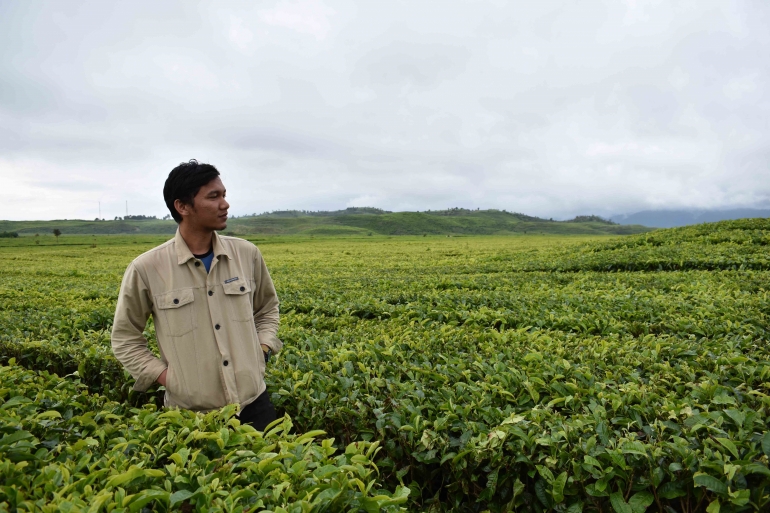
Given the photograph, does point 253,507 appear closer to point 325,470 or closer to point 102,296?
point 325,470

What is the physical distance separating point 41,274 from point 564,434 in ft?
78.2

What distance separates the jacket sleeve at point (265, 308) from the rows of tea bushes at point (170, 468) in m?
0.85

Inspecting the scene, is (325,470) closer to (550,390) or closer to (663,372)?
(550,390)

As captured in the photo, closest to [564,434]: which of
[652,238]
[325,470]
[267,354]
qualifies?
[325,470]

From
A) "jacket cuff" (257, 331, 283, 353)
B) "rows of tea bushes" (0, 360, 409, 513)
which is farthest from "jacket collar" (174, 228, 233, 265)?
"rows of tea bushes" (0, 360, 409, 513)

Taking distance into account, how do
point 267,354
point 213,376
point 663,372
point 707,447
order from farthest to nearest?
1. point 663,372
2. point 267,354
3. point 213,376
4. point 707,447

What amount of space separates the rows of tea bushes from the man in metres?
0.26

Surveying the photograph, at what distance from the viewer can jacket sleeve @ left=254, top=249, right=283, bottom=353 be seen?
3.74m

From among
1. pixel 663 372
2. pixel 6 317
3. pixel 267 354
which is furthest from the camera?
pixel 6 317

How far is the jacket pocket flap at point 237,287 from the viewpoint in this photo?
11.0ft

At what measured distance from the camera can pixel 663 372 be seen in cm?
434

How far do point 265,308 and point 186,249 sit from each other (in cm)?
90

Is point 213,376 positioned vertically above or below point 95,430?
above

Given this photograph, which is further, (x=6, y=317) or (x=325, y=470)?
(x=6, y=317)
